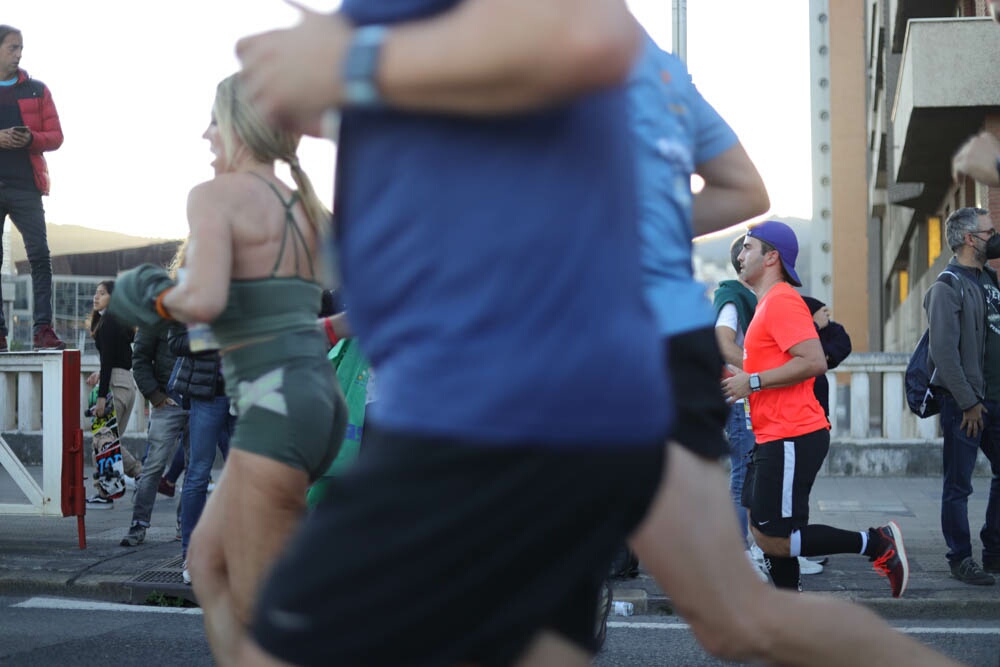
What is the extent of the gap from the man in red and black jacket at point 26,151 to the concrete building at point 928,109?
10736 millimetres

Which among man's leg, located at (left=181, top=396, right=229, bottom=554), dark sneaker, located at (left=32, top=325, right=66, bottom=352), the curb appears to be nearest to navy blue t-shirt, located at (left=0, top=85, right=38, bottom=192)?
dark sneaker, located at (left=32, top=325, right=66, bottom=352)

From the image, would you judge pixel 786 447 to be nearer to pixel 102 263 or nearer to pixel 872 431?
pixel 872 431

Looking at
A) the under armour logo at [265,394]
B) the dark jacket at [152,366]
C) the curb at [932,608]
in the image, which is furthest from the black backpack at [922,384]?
the under armour logo at [265,394]

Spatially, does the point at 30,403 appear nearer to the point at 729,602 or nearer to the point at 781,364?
the point at 781,364

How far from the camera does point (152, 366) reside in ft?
27.7

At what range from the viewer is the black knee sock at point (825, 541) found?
223 inches

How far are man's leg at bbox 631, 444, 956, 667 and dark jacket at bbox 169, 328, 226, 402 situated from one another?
5080mm

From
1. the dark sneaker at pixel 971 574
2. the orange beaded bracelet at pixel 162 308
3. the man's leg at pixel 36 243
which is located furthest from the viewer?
the man's leg at pixel 36 243

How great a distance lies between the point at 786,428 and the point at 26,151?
6345mm

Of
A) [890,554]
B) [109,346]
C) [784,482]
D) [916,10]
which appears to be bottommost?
[890,554]

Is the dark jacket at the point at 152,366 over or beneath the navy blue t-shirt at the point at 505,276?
beneath

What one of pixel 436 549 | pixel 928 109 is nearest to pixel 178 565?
pixel 436 549

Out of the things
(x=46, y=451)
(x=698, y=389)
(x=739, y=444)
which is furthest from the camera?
(x=46, y=451)

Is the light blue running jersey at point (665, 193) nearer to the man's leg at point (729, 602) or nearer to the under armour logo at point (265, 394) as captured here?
the man's leg at point (729, 602)
